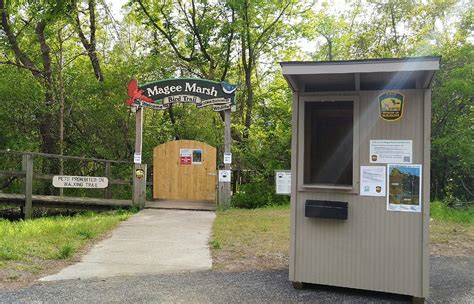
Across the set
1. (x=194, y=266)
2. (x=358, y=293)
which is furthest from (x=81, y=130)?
(x=358, y=293)

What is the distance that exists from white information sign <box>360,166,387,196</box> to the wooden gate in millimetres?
8516

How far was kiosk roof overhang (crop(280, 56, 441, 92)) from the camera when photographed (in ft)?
13.4

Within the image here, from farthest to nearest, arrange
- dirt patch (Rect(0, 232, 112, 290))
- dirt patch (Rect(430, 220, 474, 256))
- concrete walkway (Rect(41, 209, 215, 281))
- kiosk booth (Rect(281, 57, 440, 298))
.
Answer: dirt patch (Rect(430, 220, 474, 256))
concrete walkway (Rect(41, 209, 215, 281))
dirt patch (Rect(0, 232, 112, 290))
kiosk booth (Rect(281, 57, 440, 298))

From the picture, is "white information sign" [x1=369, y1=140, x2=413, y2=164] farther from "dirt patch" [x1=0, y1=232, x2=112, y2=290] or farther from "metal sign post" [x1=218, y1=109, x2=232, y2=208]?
"metal sign post" [x1=218, y1=109, x2=232, y2=208]

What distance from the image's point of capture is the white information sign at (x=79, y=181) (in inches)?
451

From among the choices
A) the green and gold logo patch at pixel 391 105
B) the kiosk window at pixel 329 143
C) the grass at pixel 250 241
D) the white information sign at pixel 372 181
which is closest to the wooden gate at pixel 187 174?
the grass at pixel 250 241

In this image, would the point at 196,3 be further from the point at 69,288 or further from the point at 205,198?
the point at 69,288

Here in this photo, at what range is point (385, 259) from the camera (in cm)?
438

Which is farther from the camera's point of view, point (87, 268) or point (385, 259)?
point (87, 268)

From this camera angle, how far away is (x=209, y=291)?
4566 millimetres

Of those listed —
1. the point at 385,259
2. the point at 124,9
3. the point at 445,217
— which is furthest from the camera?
the point at 124,9

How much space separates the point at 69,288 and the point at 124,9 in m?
16.8

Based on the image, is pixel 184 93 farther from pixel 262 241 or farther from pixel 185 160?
pixel 262 241

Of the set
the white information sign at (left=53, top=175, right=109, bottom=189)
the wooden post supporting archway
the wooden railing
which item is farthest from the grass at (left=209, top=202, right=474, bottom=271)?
the wooden railing
